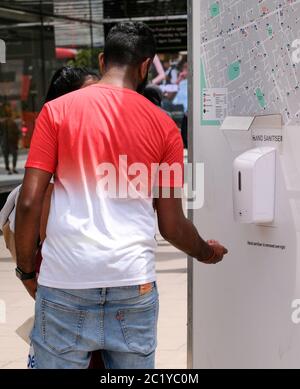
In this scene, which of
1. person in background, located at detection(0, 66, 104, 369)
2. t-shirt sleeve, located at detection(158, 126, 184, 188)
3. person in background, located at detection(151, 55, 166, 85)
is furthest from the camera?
person in background, located at detection(151, 55, 166, 85)

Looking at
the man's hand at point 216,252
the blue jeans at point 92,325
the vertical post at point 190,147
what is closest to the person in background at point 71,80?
the vertical post at point 190,147

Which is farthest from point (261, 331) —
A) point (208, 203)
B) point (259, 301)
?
point (208, 203)

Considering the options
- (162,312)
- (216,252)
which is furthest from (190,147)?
(162,312)

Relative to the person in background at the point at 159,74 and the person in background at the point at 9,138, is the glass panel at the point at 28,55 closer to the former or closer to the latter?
the person in background at the point at 9,138

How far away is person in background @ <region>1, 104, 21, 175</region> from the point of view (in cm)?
1445

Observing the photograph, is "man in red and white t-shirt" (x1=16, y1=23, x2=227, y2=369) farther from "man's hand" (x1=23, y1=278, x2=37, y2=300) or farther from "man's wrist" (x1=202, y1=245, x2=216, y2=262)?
"man's wrist" (x1=202, y1=245, x2=216, y2=262)

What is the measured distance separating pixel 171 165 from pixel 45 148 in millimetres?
457

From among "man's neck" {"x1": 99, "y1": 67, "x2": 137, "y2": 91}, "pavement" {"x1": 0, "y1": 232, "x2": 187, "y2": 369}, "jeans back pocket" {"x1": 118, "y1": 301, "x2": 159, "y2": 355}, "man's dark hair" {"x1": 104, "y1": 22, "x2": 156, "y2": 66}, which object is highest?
"man's dark hair" {"x1": 104, "y1": 22, "x2": 156, "y2": 66}

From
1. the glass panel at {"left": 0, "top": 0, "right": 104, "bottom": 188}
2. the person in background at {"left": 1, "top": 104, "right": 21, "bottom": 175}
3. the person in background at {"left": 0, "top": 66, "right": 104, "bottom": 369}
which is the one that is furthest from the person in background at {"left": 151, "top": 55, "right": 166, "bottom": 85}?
the person in background at {"left": 0, "top": 66, "right": 104, "bottom": 369}

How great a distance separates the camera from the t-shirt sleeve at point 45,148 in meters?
3.02

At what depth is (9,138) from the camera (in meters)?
14.7

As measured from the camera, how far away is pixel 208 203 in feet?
12.9
